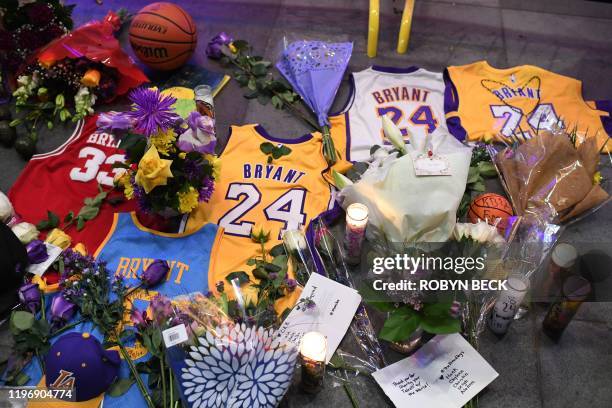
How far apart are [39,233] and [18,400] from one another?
0.66 metres

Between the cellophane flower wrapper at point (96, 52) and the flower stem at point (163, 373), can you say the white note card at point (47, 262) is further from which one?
the cellophane flower wrapper at point (96, 52)

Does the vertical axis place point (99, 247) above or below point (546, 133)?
below

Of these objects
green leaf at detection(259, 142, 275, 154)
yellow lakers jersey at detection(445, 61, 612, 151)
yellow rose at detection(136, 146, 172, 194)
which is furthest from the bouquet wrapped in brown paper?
yellow rose at detection(136, 146, 172, 194)

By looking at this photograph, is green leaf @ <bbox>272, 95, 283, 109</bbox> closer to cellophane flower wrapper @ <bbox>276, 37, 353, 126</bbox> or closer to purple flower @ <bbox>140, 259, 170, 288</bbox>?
cellophane flower wrapper @ <bbox>276, 37, 353, 126</bbox>


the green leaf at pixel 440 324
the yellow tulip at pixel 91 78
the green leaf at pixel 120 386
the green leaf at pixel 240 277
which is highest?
the yellow tulip at pixel 91 78

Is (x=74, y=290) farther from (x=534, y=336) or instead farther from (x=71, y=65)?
(x=534, y=336)

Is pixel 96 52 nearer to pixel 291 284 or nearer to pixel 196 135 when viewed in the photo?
pixel 196 135

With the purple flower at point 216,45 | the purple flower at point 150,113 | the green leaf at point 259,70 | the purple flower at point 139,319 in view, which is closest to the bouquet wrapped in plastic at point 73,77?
the purple flower at point 216,45

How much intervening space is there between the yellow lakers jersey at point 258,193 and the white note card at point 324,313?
0.28 feet

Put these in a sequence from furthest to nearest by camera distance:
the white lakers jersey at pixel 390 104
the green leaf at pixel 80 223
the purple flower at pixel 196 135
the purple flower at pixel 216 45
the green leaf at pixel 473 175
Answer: the purple flower at pixel 216 45 → the white lakers jersey at pixel 390 104 → the green leaf at pixel 473 175 → the green leaf at pixel 80 223 → the purple flower at pixel 196 135

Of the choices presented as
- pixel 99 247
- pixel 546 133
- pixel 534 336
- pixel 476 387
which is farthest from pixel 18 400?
pixel 546 133

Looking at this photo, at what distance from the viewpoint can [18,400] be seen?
63.9 inches

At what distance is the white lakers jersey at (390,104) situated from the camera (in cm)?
239

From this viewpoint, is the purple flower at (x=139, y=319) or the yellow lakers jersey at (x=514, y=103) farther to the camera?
the yellow lakers jersey at (x=514, y=103)
